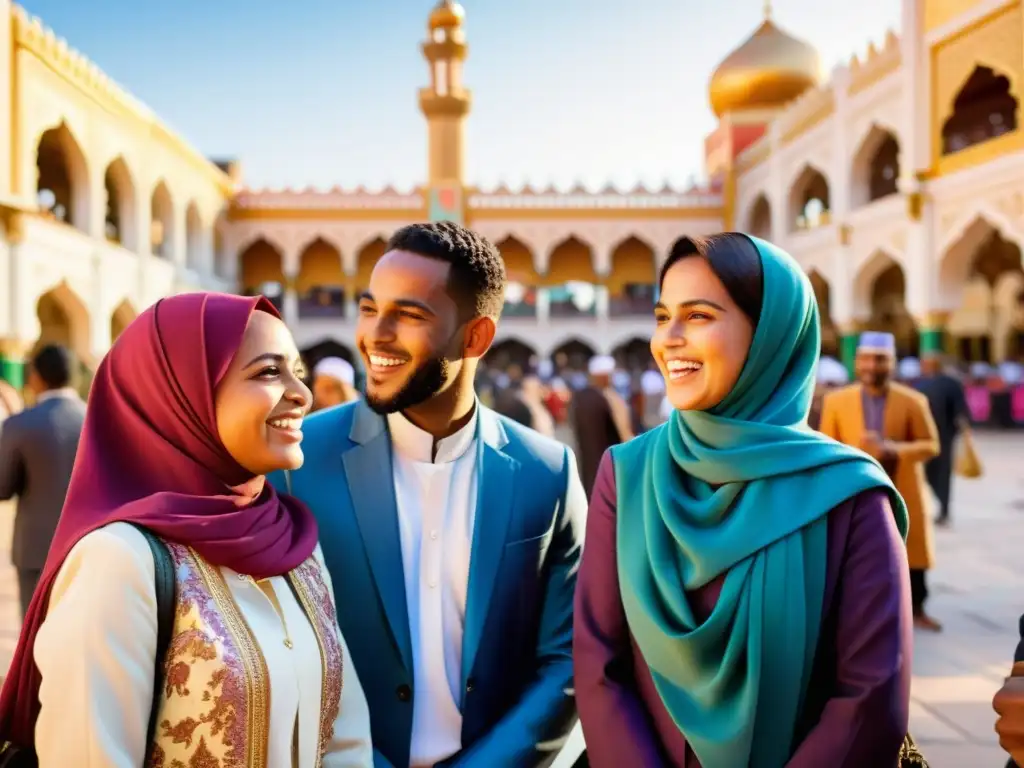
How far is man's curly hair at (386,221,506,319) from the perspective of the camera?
1.39m

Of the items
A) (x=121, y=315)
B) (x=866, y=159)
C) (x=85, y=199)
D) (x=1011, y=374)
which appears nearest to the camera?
(x=85, y=199)

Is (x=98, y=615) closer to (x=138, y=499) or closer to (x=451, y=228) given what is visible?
(x=138, y=499)

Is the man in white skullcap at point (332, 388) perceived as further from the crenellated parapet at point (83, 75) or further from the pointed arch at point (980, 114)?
the pointed arch at point (980, 114)

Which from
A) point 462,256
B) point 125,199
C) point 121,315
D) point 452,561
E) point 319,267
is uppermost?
point 125,199

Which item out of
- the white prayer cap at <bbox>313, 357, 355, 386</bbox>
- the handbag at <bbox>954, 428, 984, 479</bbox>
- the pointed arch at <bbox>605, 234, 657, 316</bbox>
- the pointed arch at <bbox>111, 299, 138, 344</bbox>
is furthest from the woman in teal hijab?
the pointed arch at <bbox>605, 234, 657, 316</bbox>

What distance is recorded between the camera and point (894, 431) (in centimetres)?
370

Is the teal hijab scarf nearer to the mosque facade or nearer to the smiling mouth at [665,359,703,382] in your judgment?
the smiling mouth at [665,359,703,382]

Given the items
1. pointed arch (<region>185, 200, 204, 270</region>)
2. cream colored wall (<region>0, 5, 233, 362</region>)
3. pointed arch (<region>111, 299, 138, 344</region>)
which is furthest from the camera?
pointed arch (<region>185, 200, 204, 270</region>)

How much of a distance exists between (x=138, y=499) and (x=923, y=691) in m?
2.97

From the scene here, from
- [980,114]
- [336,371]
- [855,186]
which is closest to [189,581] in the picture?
[336,371]

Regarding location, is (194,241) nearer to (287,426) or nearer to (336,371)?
(336,371)

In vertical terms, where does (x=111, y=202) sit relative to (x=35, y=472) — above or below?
above

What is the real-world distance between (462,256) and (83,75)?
41.9 feet

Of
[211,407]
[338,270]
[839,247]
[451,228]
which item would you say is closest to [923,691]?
[451,228]
